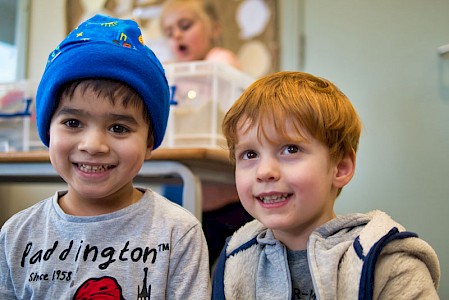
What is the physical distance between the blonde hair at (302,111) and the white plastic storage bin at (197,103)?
1.83ft

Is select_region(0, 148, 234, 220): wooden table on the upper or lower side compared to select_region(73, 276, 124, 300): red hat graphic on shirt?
upper

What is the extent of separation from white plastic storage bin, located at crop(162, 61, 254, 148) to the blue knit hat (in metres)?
0.51

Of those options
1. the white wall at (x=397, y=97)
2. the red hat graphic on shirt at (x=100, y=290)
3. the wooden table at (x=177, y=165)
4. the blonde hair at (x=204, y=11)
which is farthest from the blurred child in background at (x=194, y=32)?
the red hat graphic on shirt at (x=100, y=290)

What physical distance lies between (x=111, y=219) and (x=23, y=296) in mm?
229

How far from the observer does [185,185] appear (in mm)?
1285

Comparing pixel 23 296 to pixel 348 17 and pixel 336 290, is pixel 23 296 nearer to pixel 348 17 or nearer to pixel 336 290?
pixel 336 290

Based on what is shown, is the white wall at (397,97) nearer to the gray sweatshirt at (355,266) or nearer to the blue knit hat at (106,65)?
the gray sweatshirt at (355,266)

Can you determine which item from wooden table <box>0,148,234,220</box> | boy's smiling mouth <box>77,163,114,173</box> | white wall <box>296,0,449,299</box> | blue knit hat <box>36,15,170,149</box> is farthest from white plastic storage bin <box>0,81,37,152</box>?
white wall <box>296,0,449,299</box>

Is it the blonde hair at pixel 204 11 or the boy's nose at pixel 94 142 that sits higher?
the blonde hair at pixel 204 11

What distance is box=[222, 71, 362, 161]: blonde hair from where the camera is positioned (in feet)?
2.85

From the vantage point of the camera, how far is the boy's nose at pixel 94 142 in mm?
901

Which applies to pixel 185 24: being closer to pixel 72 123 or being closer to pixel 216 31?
pixel 216 31

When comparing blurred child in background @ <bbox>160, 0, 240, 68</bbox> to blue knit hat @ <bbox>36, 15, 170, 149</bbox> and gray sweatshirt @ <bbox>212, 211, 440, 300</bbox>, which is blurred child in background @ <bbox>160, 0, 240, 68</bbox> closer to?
blue knit hat @ <bbox>36, 15, 170, 149</bbox>

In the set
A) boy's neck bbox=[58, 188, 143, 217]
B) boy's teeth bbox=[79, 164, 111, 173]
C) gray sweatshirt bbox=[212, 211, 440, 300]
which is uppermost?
boy's teeth bbox=[79, 164, 111, 173]
